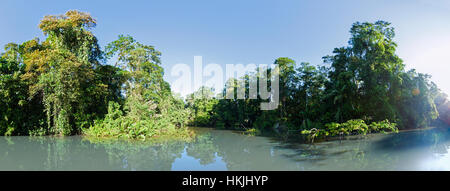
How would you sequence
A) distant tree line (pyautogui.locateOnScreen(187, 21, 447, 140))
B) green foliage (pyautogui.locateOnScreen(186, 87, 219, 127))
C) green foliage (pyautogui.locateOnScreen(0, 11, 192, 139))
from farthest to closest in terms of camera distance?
green foliage (pyautogui.locateOnScreen(186, 87, 219, 127)) → distant tree line (pyautogui.locateOnScreen(187, 21, 447, 140)) → green foliage (pyautogui.locateOnScreen(0, 11, 192, 139))

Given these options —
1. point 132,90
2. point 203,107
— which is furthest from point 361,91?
point 203,107

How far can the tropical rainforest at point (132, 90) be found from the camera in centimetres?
1175

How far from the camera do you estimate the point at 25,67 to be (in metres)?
12.4

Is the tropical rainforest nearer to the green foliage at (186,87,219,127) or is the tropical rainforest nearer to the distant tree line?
the distant tree line

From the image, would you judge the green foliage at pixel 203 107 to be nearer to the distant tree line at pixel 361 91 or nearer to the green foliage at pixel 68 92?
the distant tree line at pixel 361 91

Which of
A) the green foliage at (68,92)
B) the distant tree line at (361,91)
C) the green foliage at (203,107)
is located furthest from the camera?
the green foliage at (203,107)

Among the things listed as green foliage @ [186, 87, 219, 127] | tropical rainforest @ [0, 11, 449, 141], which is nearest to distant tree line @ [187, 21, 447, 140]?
tropical rainforest @ [0, 11, 449, 141]

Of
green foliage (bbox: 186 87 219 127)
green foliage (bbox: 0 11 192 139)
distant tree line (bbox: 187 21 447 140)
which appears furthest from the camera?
green foliage (bbox: 186 87 219 127)

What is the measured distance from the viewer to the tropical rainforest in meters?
11.8

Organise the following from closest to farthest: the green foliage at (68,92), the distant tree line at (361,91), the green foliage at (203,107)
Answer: the green foliage at (68,92) → the distant tree line at (361,91) → the green foliage at (203,107)

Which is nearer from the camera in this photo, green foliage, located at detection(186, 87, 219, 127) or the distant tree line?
the distant tree line

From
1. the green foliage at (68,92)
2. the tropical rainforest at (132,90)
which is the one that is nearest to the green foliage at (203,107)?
the tropical rainforest at (132,90)

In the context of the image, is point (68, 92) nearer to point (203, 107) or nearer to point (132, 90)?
point (132, 90)
